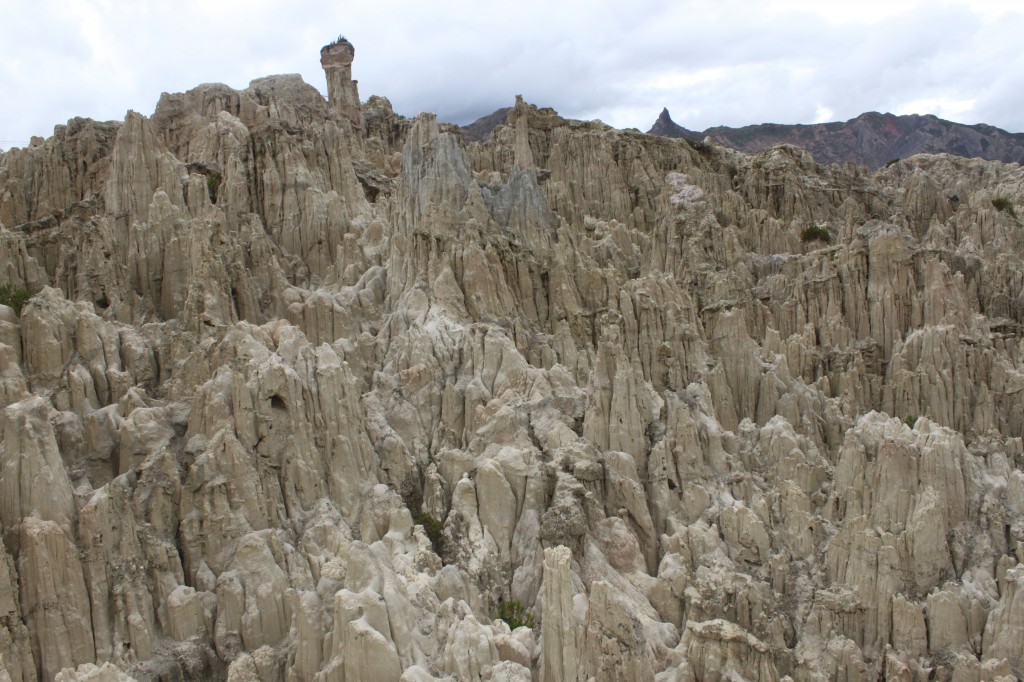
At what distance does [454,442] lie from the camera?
3209cm

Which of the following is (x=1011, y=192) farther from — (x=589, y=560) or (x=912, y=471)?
(x=589, y=560)

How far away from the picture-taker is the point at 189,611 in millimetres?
24172

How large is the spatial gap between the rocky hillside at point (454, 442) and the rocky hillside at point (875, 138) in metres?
91.3

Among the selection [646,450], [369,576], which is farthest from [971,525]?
[369,576]

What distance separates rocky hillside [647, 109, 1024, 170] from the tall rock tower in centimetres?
6379

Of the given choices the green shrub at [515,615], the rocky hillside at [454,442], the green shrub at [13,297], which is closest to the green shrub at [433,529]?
the rocky hillside at [454,442]

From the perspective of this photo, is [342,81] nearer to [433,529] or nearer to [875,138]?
[433,529]

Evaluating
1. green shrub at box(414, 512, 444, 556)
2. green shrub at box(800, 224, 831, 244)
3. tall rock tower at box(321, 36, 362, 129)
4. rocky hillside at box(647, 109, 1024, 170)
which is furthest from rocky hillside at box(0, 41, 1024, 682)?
rocky hillside at box(647, 109, 1024, 170)

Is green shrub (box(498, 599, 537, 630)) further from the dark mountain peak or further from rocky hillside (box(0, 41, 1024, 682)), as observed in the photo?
the dark mountain peak

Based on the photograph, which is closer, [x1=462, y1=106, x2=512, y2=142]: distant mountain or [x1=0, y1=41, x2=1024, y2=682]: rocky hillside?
[x1=0, y1=41, x2=1024, y2=682]: rocky hillside

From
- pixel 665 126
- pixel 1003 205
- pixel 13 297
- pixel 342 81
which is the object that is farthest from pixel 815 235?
pixel 665 126

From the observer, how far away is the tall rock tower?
234 ft

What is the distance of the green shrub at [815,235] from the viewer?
5950 cm

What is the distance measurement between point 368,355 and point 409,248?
20.5 ft
